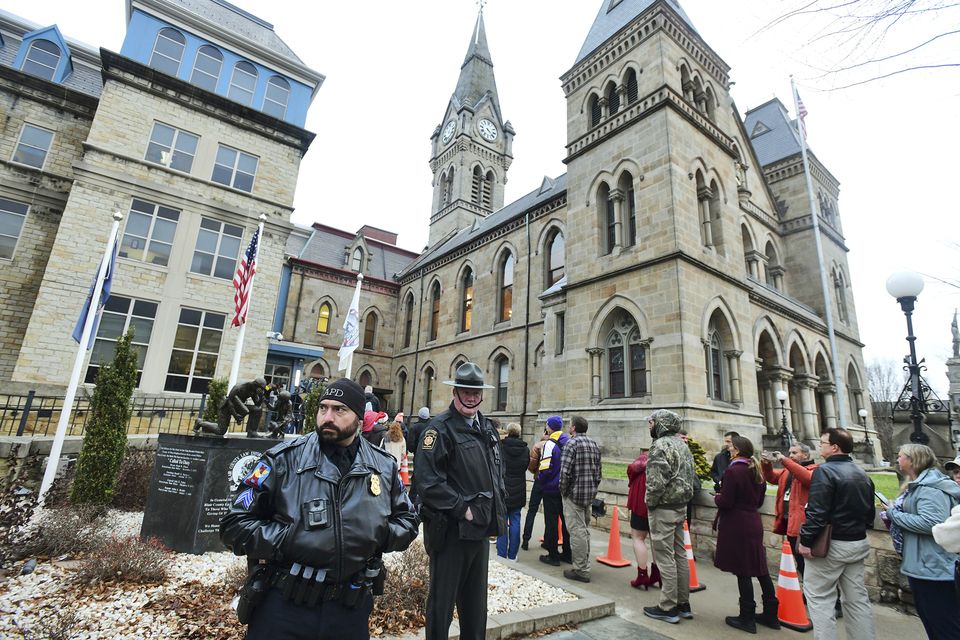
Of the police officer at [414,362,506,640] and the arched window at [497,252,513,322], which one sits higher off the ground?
the arched window at [497,252,513,322]

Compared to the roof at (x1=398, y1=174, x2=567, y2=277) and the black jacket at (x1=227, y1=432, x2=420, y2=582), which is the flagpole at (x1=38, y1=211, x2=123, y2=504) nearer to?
the black jacket at (x1=227, y1=432, x2=420, y2=582)

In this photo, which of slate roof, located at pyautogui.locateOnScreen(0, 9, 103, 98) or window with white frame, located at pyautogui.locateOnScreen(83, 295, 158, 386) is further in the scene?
slate roof, located at pyautogui.locateOnScreen(0, 9, 103, 98)

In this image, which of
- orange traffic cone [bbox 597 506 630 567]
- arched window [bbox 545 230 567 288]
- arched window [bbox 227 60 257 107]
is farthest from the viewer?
arched window [bbox 545 230 567 288]

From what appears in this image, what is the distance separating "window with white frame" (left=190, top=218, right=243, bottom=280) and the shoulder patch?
16498mm

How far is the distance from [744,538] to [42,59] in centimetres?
2701

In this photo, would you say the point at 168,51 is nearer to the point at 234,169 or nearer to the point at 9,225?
the point at 234,169

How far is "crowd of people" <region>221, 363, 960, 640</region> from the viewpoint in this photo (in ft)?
6.88

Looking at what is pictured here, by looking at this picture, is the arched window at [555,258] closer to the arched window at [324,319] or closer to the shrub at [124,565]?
the arched window at [324,319]

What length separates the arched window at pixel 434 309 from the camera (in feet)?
97.8

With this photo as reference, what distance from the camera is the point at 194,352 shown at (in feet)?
52.0

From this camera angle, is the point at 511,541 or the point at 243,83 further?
the point at 243,83

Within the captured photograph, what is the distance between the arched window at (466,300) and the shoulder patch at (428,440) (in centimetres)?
2318

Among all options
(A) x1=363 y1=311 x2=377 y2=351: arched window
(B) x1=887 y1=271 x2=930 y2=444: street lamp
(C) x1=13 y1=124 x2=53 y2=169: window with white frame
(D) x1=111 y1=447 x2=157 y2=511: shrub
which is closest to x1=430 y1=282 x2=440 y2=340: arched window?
(A) x1=363 y1=311 x2=377 y2=351: arched window

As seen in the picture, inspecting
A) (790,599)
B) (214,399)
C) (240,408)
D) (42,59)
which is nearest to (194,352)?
(214,399)
